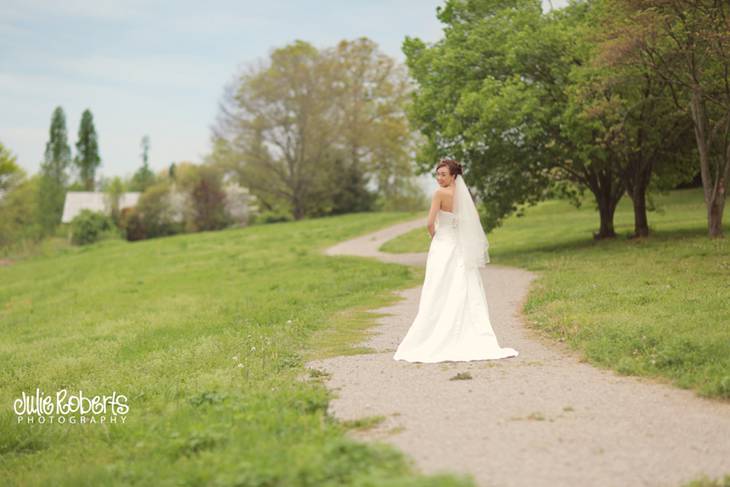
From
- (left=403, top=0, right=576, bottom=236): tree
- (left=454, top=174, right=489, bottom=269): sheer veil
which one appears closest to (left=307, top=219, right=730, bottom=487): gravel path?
(left=454, top=174, right=489, bottom=269): sheer veil

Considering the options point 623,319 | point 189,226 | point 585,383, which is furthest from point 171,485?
point 189,226

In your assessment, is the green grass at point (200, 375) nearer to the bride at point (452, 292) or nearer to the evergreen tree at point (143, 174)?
the bride at point (452, 292)

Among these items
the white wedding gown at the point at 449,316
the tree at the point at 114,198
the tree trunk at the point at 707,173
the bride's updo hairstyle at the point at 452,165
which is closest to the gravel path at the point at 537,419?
the white wedding gown at the point at 449,316

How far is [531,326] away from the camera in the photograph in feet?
41.9

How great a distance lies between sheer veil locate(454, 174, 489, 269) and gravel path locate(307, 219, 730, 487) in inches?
56.4

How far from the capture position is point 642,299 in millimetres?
13547

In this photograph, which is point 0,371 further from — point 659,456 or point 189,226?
point 189,226

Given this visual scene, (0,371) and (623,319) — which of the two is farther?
(0,371)

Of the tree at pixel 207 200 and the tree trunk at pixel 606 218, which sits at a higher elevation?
the tree at pixel 207 200

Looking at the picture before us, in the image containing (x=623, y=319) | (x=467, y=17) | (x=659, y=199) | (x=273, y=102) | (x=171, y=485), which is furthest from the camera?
(x=273, y=102)

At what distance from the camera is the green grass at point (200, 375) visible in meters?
5.71

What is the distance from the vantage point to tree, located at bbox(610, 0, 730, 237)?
2002 cm

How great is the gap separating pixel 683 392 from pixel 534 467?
3072 millimetres

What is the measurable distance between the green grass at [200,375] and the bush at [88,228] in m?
41.2
